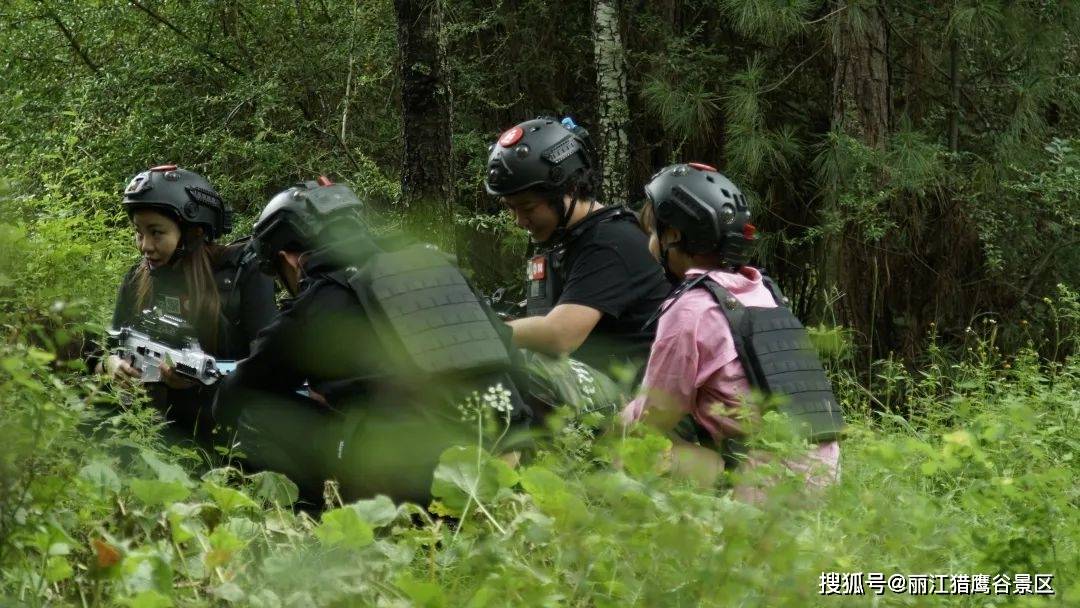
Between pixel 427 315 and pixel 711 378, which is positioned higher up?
pixel 427 315

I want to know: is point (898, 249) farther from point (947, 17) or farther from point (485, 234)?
point (485, 234)

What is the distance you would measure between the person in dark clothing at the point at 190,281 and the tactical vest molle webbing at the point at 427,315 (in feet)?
4.52

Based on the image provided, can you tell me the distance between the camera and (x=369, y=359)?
13.8ft

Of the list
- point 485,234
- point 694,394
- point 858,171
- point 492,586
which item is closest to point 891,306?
point 858,171

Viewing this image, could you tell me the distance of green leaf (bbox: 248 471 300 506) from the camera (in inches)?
146

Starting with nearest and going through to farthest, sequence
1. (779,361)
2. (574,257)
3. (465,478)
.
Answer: (465,478) < (779,361) < (574,257)

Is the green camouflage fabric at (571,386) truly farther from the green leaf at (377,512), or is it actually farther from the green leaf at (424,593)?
the green leaf at (424,593)

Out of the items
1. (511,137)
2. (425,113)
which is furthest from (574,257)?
(425,113)

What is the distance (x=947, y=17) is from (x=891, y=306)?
81.2 inches

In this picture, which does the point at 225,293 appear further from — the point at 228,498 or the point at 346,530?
the point at 346,530

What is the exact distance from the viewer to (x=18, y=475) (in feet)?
8.45

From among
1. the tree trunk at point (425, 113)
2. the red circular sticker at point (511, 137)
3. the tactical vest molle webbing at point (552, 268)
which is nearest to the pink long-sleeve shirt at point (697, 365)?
the tactical vest molle webbing at point (552, 268)

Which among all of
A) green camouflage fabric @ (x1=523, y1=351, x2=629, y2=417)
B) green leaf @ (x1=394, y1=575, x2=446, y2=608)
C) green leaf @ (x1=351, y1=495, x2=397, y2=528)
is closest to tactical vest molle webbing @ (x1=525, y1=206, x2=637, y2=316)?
green camouflage fabric @ (x1=523, y1=351, x2=629, y2=417)

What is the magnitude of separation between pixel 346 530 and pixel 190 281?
305 centimetres
